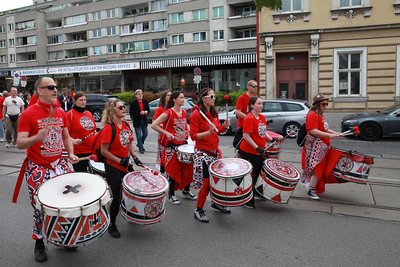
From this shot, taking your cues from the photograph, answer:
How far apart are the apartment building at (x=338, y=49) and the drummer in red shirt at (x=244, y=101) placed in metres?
14.9

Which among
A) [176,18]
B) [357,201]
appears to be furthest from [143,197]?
[176,18]

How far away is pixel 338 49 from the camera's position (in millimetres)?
20531

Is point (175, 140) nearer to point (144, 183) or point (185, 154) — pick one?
point (185, 154)

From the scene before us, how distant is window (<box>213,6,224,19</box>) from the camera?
44.3 meters

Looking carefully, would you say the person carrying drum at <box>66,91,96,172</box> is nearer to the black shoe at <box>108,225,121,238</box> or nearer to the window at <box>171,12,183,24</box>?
the black shoe at <box>108,225,121,238</box>

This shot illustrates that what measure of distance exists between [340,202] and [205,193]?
2271 millimetres

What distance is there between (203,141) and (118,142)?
1.19m

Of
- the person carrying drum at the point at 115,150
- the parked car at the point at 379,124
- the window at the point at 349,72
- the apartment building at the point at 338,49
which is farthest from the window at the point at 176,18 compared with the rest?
the person carrying drum at the point at 115,150

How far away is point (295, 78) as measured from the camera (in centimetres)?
2219

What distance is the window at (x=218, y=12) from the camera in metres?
44.3

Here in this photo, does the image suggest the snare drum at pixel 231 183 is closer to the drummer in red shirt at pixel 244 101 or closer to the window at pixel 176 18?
Answer: the drummer in red shirt at pixel 244 101

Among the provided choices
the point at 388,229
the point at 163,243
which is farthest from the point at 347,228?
the point at 163,243

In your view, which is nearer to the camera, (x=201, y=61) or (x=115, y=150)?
(x=115, y=150)

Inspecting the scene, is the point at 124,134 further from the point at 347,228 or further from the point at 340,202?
the point at 340,202
